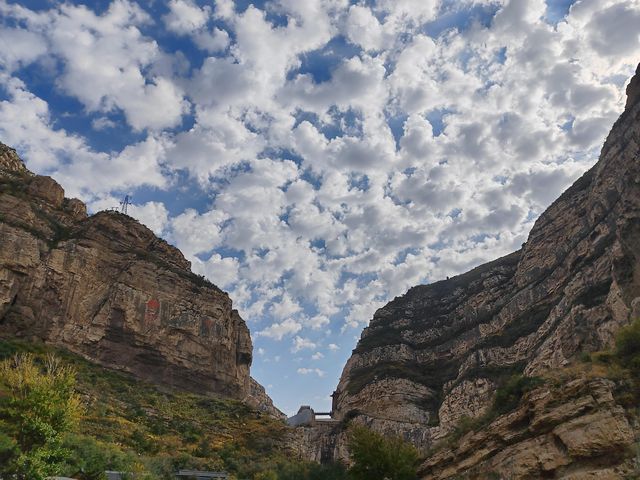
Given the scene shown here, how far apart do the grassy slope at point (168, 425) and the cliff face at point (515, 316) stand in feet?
70.2

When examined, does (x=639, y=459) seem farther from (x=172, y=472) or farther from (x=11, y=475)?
(x=172, y=472)

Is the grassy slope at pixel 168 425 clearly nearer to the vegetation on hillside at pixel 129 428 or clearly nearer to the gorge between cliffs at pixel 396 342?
the vegetation on hillside at pixel 129 428

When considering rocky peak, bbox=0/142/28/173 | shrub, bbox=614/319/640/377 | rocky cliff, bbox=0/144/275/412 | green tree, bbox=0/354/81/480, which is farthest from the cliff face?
rocky peak, bbox=0/142/28/173

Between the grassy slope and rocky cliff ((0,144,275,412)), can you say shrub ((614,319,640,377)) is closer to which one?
the grassy slope

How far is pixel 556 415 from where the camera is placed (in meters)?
19.1

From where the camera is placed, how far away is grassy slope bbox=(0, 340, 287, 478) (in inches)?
1390

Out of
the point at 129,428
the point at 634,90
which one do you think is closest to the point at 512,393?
the point at 129,428

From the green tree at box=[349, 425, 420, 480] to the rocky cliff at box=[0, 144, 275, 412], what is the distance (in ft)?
129

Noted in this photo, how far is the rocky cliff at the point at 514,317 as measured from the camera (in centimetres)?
4347

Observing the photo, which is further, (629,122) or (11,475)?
(629,122)

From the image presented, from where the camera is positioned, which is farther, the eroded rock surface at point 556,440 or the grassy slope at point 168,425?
the grassy slope at point 168,425

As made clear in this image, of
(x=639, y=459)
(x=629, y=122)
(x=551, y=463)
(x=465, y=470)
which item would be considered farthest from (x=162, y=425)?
(x=629, y=122)

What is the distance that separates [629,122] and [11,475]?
57.1m

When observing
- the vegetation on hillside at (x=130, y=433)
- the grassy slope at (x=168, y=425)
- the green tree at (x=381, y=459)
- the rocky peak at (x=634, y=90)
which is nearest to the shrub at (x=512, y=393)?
the green tree at (x=381, y=459)
